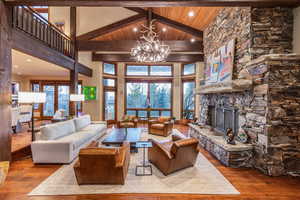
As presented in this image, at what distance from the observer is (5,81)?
10.0 ft

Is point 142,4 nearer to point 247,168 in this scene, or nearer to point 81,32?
point 247,168

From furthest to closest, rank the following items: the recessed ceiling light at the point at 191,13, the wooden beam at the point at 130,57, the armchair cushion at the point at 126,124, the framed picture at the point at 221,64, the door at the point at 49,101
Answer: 1. the door at the point at 49,101
2. the wooden beam at the point at 130,57
3. the recessed ceiling light at the point at 191,13
4. the armchair cushion at the point at 126,124
5. the framed picture at the point at 221,64

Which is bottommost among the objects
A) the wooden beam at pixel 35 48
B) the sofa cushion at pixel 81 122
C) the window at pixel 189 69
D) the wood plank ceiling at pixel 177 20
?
the sofa cushion at pixel 81 122

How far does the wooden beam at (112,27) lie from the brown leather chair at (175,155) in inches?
211

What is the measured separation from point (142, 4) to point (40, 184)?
383 centimetres

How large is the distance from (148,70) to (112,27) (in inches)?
129

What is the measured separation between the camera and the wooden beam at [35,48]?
3409 mm

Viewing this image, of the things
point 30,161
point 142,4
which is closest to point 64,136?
point 30,161

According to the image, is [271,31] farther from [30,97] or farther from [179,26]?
[30,97]

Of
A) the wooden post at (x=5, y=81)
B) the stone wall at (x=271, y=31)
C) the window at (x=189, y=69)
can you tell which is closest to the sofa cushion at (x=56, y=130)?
the wooden post at (x=5, y=81)

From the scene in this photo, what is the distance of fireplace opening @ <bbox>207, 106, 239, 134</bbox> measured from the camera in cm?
392

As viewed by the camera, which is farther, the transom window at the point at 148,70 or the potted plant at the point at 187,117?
the transom window at the point at 148,70

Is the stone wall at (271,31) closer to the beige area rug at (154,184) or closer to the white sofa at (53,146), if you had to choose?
the beige area rug at (154,184)

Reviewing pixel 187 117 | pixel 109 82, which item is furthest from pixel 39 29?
pixel 187 117
